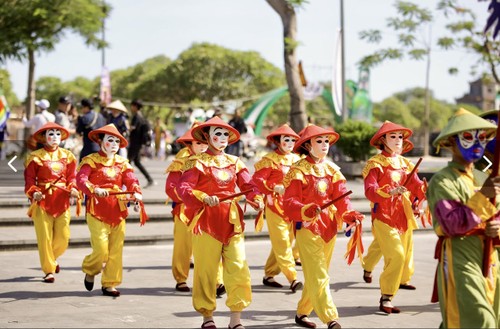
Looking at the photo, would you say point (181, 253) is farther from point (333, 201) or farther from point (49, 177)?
point (333, 201)

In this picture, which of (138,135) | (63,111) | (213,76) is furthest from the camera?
(213,76)

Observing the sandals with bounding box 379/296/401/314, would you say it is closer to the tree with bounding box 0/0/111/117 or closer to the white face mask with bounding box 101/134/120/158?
the white face mask with bounding box 101/134/120/158

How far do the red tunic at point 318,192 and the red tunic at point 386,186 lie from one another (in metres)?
1.13

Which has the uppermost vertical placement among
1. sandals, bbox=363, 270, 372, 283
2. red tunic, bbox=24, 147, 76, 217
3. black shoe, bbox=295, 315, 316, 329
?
red tunic, bbox=24, 147, 76, 217

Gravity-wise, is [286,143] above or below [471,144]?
below

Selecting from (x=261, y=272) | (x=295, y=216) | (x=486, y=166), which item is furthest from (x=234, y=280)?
(x=261, y=272)

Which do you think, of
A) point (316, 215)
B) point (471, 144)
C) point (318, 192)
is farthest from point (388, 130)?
point (471, 144)

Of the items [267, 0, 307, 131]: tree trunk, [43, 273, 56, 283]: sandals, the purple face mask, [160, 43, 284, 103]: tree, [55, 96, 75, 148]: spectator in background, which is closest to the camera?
the purple face mask

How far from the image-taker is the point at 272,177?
10.8 m

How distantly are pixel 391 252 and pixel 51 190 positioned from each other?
13.6ft

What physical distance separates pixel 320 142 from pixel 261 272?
3.67 m

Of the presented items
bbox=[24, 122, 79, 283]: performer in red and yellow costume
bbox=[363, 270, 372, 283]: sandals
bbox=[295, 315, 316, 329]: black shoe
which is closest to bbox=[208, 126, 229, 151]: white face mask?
bbox=[295, 315, 316, 329]: black shoe

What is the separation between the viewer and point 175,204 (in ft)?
37.2

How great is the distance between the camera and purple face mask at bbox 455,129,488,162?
5883 mm
